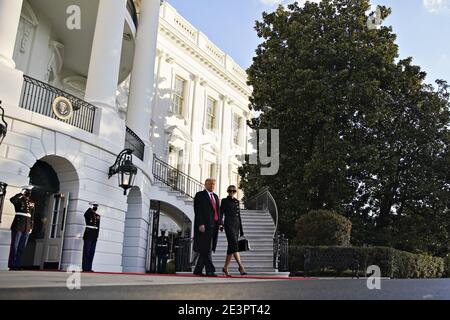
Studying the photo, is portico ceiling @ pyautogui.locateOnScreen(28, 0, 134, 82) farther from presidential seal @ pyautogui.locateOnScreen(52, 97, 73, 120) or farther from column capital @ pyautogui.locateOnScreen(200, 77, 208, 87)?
column capital @ pyautogui.locateOnScreen(200, 77, 208, 87)

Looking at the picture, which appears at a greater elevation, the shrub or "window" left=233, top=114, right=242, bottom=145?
"window" left=233, top=114, right=242, bottom=145

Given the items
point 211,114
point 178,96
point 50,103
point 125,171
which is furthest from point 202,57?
point 50,103

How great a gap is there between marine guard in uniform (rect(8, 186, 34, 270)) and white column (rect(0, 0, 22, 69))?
3.59 m

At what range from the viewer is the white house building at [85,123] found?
11.6 m

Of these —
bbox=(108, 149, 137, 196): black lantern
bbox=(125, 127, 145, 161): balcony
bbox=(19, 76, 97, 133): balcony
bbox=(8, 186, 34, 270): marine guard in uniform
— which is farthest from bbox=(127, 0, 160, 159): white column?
bbox=(8, 186, 34, 270): marine guard in uniform

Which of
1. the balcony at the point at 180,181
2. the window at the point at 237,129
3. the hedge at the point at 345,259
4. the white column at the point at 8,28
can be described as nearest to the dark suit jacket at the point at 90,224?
the white column at the point at 8,28

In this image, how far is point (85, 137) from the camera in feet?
42.0

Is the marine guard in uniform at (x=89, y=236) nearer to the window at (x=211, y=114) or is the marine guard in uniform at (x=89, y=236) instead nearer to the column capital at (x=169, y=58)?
the column capital at (x=169, y=58)

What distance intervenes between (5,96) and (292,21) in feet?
50.4

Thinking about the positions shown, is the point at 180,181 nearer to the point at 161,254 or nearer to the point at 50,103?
the point at 161,254

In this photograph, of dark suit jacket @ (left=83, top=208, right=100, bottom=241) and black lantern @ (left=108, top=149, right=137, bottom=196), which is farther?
black lantern @ (left=108, top=149, right=137, bottom=196)

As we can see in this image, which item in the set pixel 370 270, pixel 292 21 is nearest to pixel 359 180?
pixel 370 270

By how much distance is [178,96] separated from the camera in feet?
98.5

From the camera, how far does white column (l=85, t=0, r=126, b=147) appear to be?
46.3 feet
